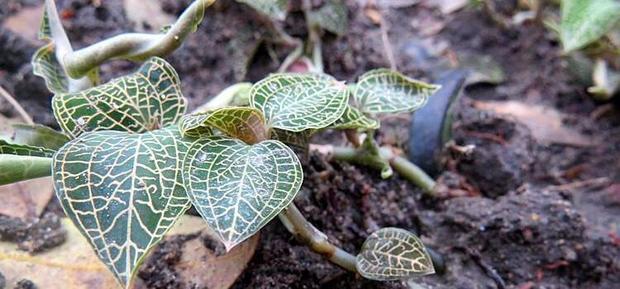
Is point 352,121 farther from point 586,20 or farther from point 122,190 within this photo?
point 586,20

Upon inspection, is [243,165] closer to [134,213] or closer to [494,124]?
[134,213]

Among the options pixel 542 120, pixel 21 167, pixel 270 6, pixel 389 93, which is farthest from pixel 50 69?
pixel 542 120

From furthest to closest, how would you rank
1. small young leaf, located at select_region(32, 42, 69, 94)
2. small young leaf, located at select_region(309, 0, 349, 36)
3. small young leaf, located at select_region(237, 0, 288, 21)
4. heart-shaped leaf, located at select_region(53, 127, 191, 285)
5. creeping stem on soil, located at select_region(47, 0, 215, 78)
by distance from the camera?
small young leaf, located at select_region(309, 0, 349, 36), small young leaf, located at select_region(237, 0, 288, 21), small young leaf, located at select_region(32, 42, 69, 94), creeping stem on soil, located at select_region(47, 0, 215, 78), heart-shaped leaf, located at select_region(53, 127, 191, 285)

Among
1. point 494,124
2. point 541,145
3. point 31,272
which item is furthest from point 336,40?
point 31,272

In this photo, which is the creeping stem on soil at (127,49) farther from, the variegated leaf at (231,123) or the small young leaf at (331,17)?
the small young leaf at (331,17)

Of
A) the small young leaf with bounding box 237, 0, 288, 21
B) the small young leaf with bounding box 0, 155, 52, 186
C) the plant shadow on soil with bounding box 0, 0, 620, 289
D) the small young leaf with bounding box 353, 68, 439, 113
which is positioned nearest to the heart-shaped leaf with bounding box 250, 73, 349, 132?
the small young leaf with bounding box 353, 68, 439, 113

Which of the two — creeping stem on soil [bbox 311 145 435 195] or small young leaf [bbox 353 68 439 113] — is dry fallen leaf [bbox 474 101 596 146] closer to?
creeping stem on soil [bbox 311 145 435 195]
